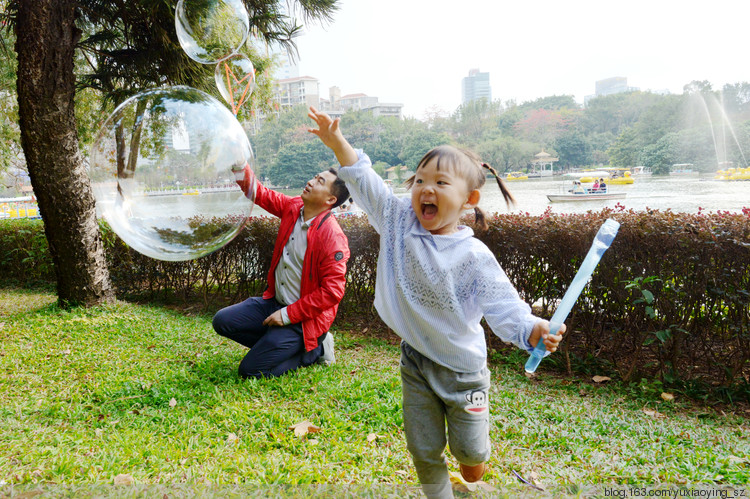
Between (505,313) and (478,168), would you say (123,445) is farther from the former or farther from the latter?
(478,168)

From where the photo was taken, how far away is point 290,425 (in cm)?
272

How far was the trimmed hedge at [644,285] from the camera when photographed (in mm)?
3258

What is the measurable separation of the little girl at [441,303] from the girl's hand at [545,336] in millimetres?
104

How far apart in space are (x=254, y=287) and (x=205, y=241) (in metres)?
2.87

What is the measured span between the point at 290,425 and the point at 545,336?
167 cm

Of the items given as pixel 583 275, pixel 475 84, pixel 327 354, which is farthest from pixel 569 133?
pixel 475 84

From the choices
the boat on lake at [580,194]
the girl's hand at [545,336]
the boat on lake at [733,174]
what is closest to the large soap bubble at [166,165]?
the girl's hand at [545,336]

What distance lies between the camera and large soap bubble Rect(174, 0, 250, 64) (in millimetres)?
3510

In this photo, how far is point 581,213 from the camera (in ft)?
13.3

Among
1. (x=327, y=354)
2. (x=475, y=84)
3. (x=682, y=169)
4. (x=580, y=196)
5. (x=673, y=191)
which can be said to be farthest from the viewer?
(x=475, y=84)

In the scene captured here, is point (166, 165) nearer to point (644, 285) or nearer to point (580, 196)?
point (644, 285)

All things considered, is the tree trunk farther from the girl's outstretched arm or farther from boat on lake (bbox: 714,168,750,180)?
boat on lake (bbox: 714,168,750,180)

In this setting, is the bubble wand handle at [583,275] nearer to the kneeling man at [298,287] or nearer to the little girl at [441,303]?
the little girl at [441,303]

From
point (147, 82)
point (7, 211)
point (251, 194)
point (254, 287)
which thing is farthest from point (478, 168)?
point (7, 211)
